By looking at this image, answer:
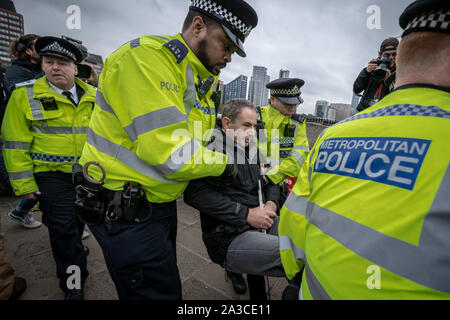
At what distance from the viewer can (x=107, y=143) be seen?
114cm

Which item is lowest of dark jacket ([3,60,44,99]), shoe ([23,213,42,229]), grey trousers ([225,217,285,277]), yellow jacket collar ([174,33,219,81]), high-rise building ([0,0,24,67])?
shoe ([23,213,42,229])

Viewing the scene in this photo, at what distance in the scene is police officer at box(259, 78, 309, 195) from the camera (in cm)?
299

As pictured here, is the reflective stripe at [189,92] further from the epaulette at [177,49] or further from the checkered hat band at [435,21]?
the checkered hat band at [435,21]

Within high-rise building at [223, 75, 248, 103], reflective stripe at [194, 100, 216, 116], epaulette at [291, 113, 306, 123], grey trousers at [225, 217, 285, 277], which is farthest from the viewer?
high-rise building at [223, 75, 248, 103]

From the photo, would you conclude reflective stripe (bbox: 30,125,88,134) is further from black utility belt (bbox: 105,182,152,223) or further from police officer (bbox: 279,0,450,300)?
police officer (bbox: 279,0,450,300)

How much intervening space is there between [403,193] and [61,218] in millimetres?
2510

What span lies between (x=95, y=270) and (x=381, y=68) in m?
4.09

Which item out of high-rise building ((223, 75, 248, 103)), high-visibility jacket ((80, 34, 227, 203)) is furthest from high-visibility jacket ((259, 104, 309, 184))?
high-rise building ((223, 75, 248, 103))

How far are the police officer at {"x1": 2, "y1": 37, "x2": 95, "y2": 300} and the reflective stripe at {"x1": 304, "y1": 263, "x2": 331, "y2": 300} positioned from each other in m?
2.10

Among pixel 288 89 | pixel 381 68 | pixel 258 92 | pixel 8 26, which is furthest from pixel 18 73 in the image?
pixel 8 26

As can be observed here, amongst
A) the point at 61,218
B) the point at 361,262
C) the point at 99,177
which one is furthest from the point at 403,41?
the point at 61,218

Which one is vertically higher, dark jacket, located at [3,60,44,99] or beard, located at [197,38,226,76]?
dark jacket, located at [3,60,44,99]

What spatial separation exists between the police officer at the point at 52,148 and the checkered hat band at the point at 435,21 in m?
2.58
